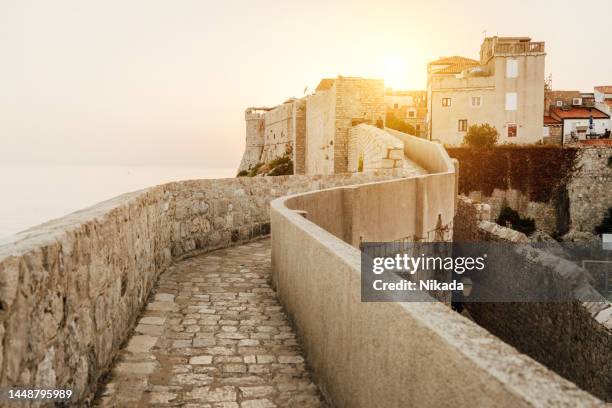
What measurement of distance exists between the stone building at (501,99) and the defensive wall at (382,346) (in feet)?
140

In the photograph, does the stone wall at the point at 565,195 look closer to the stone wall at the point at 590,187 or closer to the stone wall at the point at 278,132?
the stone wall at the point at 590,187

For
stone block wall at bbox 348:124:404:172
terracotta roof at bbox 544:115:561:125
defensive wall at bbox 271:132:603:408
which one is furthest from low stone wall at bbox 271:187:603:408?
terracotta roof at bbox 544:115:561:125

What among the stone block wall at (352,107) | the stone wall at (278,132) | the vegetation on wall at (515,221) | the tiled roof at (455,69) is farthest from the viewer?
the stone wall at (278,132)

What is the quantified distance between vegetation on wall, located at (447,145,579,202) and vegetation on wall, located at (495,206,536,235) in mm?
1745

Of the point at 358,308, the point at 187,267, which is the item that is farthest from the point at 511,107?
the point at 358,308

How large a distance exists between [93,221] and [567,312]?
430 inches

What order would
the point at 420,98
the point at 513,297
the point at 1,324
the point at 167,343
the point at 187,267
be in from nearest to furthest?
the point at 1,324 < the point at 167,343 < the point at 187,267 < the point at 513,297 < the point at 420,98

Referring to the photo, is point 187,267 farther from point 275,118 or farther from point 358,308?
point 275,118

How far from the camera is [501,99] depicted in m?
46.2

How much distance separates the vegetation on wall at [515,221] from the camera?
3800cm

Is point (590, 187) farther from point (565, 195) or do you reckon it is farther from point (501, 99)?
point (501, 99)

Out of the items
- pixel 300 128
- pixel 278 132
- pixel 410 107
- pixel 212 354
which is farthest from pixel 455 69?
pixel 212 354

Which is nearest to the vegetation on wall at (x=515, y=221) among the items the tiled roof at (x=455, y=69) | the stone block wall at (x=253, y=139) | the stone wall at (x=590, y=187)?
the stone wall at (x=590, y=187)

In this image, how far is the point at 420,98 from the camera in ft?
228
